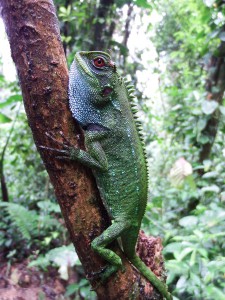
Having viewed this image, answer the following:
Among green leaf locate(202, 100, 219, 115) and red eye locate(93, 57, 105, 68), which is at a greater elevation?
red eye locate(93, 57, 105, 68)

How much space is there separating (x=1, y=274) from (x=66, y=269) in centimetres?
142

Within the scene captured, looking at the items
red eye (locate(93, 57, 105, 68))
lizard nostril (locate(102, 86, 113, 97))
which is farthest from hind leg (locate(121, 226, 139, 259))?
red eye (locate(93, 57, 105, 68))

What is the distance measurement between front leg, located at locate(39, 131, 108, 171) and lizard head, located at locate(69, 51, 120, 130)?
78mm

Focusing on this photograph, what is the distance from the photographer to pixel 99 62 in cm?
218

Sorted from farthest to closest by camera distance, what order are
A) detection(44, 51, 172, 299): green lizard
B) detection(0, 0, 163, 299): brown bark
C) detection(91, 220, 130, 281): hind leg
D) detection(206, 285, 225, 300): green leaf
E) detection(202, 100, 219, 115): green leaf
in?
detection(202, 100, 219, 115): green leaf → detection(206, 285, 225, 300): green leaf → detection(44, 51, 172, 299): green lizard → detection(91, 220, 130, 281): hind leg → detection(0, 0, 163, 299): brown bark

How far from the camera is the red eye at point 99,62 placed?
7.13 feet

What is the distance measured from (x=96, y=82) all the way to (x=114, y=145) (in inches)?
17.9

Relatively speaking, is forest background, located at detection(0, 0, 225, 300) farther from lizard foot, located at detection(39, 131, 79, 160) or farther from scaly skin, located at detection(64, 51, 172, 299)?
lizard foot, located at detection(39, 131, 79, 160)

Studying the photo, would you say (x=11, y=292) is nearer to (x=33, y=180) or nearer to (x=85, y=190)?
(x=33, y=180)

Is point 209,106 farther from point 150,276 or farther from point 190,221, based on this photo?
point 150,276

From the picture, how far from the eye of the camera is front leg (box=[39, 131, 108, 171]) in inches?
72.8

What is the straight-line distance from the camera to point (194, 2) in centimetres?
516

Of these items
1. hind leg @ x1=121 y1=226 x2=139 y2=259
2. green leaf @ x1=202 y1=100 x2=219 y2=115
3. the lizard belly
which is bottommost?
hind leg @ x1=121 y1=226 x2=139 y2=259

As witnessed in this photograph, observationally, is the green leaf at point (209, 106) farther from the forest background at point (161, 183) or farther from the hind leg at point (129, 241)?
the hind leg at point (129, 241)
